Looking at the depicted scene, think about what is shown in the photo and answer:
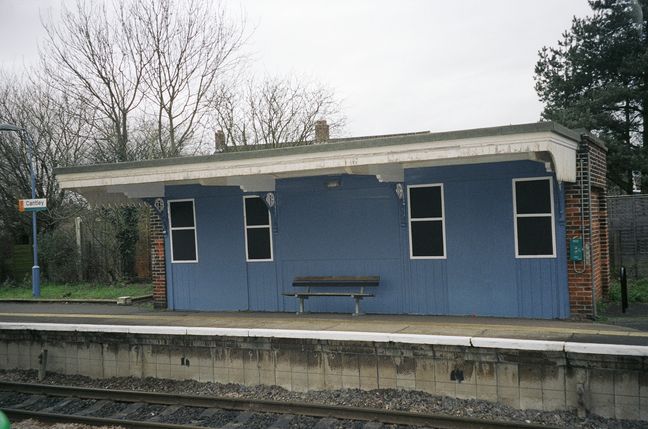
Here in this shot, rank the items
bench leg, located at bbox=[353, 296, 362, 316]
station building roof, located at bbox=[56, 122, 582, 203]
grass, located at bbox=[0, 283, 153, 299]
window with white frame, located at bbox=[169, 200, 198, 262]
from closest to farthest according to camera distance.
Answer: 1. station building roof, located at bbox=[56, 122, 582, 203]
2. bench leg, located at bbox=[353, 296, 362, 316]
3. window with white frame, located at bbox=[169, 200, 198, 262]
4. grass, located at bbox=[0, 283, 153, 299]

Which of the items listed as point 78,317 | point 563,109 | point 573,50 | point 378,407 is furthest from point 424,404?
point 573,50

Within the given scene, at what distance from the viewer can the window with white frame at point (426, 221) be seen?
10.5m

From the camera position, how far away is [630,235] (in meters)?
14.3

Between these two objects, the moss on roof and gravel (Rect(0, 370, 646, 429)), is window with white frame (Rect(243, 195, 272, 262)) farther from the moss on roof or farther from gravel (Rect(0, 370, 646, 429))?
gravel (Rect(0, 370, 646, 429))

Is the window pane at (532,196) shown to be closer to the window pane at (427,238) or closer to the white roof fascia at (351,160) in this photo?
the white roof fascia at (351,160)

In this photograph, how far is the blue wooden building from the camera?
31.4ft

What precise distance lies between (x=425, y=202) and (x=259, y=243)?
140 inches

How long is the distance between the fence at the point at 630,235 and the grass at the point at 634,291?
46.4 inches

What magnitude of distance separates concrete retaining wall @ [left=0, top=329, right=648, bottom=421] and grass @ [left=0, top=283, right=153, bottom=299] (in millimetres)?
5590

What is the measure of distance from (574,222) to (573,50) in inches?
566

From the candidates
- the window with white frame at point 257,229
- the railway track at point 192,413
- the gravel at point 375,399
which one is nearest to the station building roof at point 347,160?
the window with white frame at point 257,229

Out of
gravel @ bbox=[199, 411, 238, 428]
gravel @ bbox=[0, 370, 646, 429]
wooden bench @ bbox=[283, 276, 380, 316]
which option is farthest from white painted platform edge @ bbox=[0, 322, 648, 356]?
wooden bench @ bbox=[283, 276, 380, 316]

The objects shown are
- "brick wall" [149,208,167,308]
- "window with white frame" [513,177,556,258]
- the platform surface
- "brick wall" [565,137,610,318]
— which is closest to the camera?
the platform surface

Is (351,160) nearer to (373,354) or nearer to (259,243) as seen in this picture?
(373,354)
